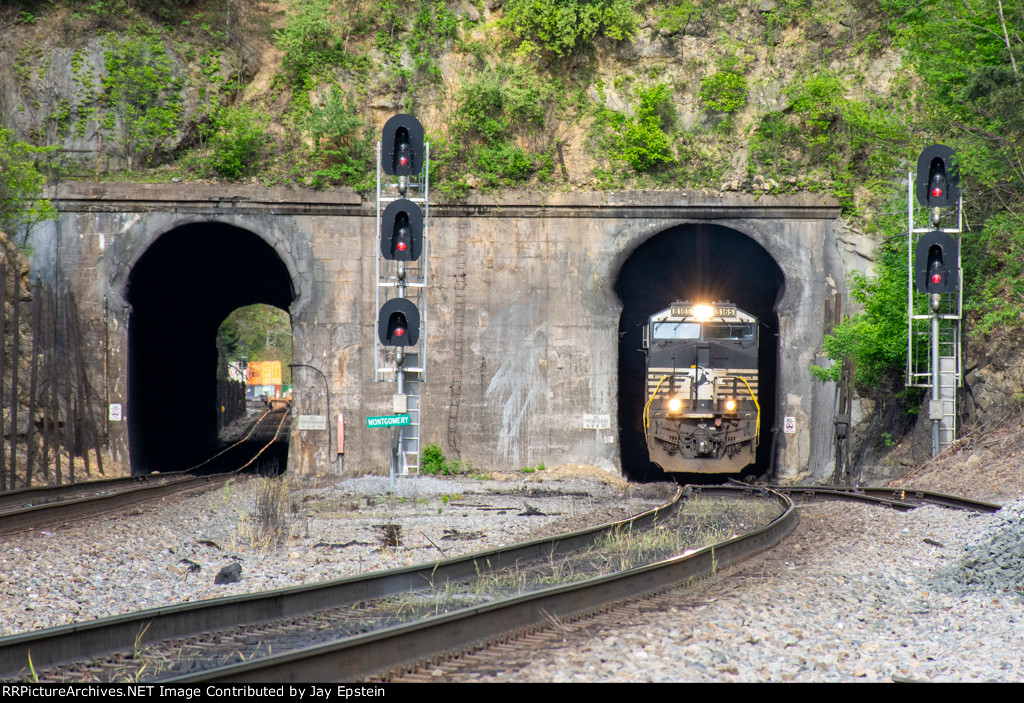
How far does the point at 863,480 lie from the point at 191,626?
1550cm

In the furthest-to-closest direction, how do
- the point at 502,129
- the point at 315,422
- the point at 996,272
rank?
the point at 502,129 < the point at 315,422 < the point at 996,272

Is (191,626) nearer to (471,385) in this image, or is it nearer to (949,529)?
(949,529)

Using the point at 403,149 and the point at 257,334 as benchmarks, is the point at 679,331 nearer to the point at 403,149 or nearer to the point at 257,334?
the point at 403,149

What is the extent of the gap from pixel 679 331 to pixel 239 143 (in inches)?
440

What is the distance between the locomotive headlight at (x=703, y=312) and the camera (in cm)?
1797

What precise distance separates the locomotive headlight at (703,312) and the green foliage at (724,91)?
597cm

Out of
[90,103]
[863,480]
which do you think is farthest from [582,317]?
[90,103]

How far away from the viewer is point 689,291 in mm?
26750

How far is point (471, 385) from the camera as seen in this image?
19781 mm

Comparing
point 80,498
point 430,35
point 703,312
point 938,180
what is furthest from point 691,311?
point 80,498

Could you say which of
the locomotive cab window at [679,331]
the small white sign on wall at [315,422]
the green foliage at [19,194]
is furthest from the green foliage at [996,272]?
the green foliage at [19,194]

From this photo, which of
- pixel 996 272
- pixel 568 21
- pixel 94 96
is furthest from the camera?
pixel 568 21

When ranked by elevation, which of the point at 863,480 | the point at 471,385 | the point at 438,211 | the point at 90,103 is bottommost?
the point at 863,480

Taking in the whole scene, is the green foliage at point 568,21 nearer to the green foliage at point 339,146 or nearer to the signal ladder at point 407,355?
the green foliage at point 339,146
